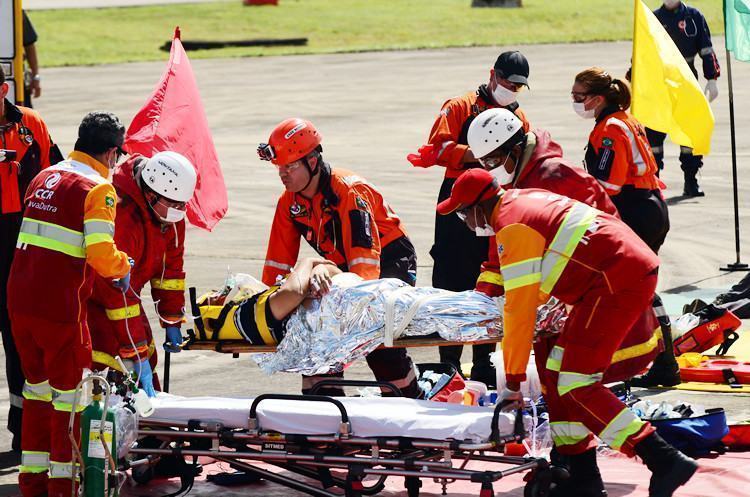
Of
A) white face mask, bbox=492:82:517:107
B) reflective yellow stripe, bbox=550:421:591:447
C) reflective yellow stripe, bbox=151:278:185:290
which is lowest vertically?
reflective yellow stripe, bbox=550:421:591:447

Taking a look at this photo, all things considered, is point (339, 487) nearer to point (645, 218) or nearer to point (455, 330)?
point (455, 330)

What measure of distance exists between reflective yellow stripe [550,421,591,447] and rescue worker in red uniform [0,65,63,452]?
324cm

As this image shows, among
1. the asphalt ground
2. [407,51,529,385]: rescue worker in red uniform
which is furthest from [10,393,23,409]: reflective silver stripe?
[407,51,529,385]: rescue worker in red uniform

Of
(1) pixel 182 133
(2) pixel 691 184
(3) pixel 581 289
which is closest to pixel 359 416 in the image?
(3) pixel 581 289

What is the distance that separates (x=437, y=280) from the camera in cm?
1016

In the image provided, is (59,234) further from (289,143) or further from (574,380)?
Result: (574,380)

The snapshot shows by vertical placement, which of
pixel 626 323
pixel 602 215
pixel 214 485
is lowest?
pixel 214 485

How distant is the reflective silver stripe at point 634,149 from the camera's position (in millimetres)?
9820

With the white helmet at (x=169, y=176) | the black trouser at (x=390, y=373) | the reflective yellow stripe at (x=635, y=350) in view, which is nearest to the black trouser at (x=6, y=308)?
the white helmet at (x=169, y=176)

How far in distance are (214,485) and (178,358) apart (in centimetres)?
300

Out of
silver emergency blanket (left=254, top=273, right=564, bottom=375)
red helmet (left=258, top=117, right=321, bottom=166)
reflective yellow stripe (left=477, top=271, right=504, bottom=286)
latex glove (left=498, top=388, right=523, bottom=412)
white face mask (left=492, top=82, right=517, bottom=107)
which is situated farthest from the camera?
white face mask (left=492, top=82, right=517, bottom=107)

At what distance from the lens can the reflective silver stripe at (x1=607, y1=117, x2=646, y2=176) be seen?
9820 mm

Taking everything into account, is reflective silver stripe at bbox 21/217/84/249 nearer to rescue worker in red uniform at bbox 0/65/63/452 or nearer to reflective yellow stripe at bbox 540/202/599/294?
rescue worker in red uniform at bbox 0/65/63/452

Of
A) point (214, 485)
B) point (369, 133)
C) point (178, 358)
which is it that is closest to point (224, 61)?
point (369, 133)
